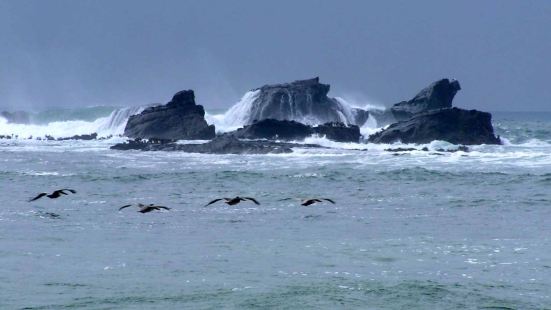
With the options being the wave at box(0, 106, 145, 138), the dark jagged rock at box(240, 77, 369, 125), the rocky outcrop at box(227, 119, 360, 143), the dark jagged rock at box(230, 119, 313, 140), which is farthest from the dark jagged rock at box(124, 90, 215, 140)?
the wave at box(0, 106, 145, 138)

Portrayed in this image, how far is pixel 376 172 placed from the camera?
5100cm

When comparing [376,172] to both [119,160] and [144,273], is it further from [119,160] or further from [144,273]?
[144,273]

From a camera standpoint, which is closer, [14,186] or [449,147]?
[14,186]

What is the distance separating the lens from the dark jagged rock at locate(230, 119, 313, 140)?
80.6 m

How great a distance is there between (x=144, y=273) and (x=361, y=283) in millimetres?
4395

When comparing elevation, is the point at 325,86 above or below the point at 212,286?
above

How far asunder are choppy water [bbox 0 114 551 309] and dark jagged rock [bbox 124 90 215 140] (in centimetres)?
3409

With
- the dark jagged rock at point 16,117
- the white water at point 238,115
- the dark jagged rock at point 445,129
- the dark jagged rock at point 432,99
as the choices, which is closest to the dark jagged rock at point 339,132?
the dark jagged rock at point 445,129

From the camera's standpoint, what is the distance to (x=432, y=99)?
9969 cm

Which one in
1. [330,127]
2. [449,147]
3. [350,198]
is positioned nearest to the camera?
[350,198]

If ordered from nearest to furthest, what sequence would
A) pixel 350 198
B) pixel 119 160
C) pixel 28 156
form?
pixel 350 198 → pixel 119 160 → pixel 28 156

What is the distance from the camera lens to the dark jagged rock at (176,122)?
3410 inches

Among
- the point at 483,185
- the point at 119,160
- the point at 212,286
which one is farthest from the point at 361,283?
the point at 119,160

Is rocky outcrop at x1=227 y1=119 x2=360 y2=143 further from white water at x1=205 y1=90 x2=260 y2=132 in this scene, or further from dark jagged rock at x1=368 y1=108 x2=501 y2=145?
white water at x1=205 y1=90 x2=260 y2=132
